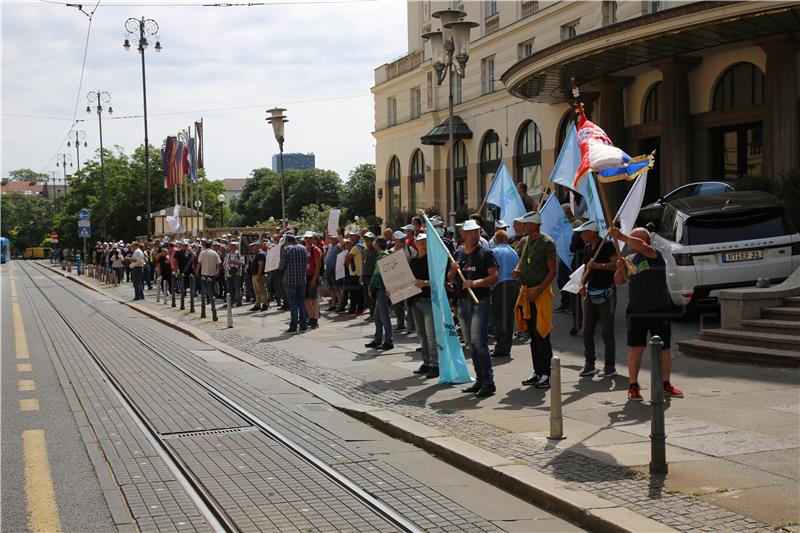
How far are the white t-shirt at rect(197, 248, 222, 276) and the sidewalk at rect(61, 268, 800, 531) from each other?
10.7 meters

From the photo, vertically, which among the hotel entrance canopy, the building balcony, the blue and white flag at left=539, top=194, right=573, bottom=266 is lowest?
the blue and white flag at left=539, top=194, right=573, bottom=266

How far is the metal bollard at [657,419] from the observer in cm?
647

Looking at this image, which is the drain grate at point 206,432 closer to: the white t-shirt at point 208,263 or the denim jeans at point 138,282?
the white t-shirt at point 208,263

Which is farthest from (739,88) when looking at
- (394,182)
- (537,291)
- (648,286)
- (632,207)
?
(394,182)

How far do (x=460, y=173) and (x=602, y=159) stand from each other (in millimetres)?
35125

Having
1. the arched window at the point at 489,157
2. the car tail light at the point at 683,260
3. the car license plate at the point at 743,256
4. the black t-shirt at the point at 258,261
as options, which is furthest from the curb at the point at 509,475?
the arched window at the point at 489,157

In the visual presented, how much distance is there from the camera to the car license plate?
1380 cm

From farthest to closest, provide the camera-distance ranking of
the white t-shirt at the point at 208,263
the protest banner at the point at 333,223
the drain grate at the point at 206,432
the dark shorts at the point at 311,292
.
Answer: the white t-shirt at the point at 208,263, the protest banner at the point at 333,223, the dark shorts at the point at 311,292, the drain grate at the point at 206,432

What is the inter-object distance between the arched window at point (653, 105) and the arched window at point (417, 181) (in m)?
20.2

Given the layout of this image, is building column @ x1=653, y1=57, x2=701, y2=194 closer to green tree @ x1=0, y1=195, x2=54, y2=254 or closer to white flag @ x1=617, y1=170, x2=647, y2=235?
white flag @ x1=617, y1=170, x2=647, y2=235

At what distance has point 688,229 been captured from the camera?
14023mm

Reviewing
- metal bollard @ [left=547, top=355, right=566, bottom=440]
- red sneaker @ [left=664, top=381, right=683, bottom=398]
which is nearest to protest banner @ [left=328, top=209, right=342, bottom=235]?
red sneaker @ [left=664, top=381, right=683, bottom=398]

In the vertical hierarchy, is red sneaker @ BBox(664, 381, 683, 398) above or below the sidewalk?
above

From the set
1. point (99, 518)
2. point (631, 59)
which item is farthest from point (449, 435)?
point (631, 59)
